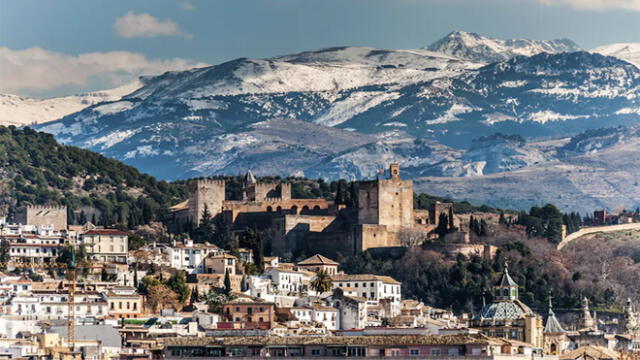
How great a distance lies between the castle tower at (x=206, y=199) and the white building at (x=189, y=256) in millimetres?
18680

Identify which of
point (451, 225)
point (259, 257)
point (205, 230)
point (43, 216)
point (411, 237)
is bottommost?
point (259, 257)

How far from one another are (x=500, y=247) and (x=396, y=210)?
8777mm

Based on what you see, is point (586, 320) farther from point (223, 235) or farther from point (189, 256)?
point (223, 235)

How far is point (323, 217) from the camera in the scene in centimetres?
16150

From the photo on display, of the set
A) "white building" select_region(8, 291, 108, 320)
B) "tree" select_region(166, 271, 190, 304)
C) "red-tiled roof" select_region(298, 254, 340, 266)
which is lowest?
"white building" select_region(8, 291, 108, 320)

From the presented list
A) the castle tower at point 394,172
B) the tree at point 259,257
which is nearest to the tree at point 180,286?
the tree at point 259,257

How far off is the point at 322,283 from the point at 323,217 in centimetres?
2565

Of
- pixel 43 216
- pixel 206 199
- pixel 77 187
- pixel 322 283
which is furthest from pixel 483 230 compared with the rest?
pixel 77 187

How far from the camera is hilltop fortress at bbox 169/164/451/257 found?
156625 mm

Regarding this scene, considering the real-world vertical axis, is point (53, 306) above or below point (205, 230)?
below

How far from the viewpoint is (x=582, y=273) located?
513 ft

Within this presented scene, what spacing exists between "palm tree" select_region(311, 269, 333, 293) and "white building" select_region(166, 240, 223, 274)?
8206mm

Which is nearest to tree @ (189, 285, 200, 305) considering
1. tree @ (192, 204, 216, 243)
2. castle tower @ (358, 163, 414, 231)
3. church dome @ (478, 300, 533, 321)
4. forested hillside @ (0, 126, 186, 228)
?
church dome @ (478, 300, 533, 321)

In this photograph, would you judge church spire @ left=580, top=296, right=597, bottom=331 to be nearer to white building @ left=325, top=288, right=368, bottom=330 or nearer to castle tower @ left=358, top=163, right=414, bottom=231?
white building @ left=325, top=288, right=368, bottom=330
